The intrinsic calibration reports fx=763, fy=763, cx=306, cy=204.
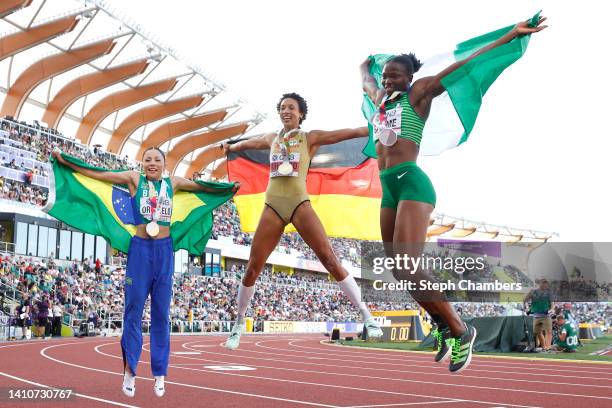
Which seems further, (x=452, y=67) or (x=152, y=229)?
(x=152, y=229)

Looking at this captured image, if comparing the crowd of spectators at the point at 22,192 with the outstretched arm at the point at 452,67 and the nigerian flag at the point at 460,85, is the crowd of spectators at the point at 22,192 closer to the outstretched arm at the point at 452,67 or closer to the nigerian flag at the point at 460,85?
→ the nigerian flag at the point at 460,85

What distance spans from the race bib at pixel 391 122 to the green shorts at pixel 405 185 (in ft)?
0.77

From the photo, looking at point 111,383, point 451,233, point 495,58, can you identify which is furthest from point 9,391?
point 451,233

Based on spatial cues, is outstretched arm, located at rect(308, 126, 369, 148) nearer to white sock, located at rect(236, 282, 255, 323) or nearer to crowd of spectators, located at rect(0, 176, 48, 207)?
white sock, located at rect(236, 282, 255, 323)

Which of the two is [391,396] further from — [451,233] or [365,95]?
[451,233]

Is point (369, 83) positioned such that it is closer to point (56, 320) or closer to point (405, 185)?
point (405, 185)

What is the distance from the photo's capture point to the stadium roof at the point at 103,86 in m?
34.1

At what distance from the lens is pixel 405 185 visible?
4.82 m

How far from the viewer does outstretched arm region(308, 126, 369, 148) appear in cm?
574

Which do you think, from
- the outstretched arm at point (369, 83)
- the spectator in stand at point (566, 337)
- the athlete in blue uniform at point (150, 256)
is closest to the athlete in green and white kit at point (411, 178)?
the outstretched arm at point (369, 83)

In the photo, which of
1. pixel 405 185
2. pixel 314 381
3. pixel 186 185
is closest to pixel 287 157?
pixel 405 185

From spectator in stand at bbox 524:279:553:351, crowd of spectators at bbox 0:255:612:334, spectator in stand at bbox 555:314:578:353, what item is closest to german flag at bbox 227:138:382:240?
spectator in stand at bbox 524:279:553:351

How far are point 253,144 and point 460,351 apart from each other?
241 centimetres

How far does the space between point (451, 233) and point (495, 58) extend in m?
80.7
